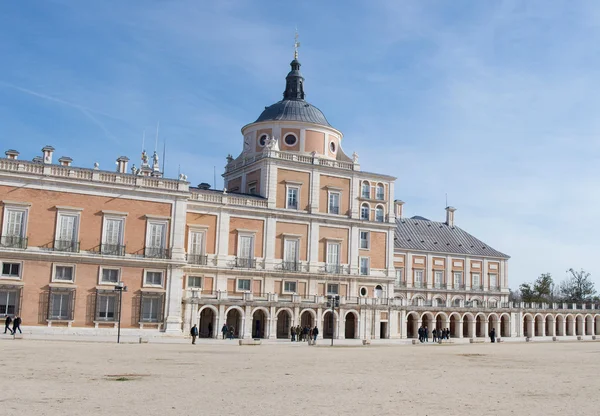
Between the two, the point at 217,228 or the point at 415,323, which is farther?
the point at 415,323

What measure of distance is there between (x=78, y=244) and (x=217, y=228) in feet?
37.9

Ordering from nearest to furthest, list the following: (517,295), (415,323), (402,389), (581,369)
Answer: (402,389)
(581,369)
(415,323)
(517,295)

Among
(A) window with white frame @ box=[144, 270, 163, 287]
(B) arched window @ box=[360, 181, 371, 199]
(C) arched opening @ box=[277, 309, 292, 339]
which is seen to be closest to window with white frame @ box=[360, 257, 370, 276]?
(B) arched window @ box=[360, 181, 371, 199]

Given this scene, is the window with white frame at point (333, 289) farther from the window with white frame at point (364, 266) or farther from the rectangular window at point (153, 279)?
the rectangular window at point (153, 279)

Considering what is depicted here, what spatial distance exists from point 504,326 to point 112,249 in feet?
139

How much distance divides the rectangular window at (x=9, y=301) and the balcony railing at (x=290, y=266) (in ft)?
67.2

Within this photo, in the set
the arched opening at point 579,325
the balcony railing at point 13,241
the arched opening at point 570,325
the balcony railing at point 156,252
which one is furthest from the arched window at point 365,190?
the arched opening at point 579,325

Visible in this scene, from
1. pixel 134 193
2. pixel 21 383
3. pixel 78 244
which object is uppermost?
pixel 134 193

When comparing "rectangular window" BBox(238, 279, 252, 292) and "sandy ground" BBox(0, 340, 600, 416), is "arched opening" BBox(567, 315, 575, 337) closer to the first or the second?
"rectangular window" BBox(238, 279, 252, 292)

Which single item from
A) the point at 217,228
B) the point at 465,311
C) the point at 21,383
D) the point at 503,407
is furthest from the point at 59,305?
the point at 465,311

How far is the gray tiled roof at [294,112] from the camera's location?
198 feet

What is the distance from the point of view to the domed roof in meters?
60.6

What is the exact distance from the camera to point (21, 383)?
17031 millimetres

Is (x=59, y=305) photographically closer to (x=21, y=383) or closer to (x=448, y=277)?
(x=21, y=383)
